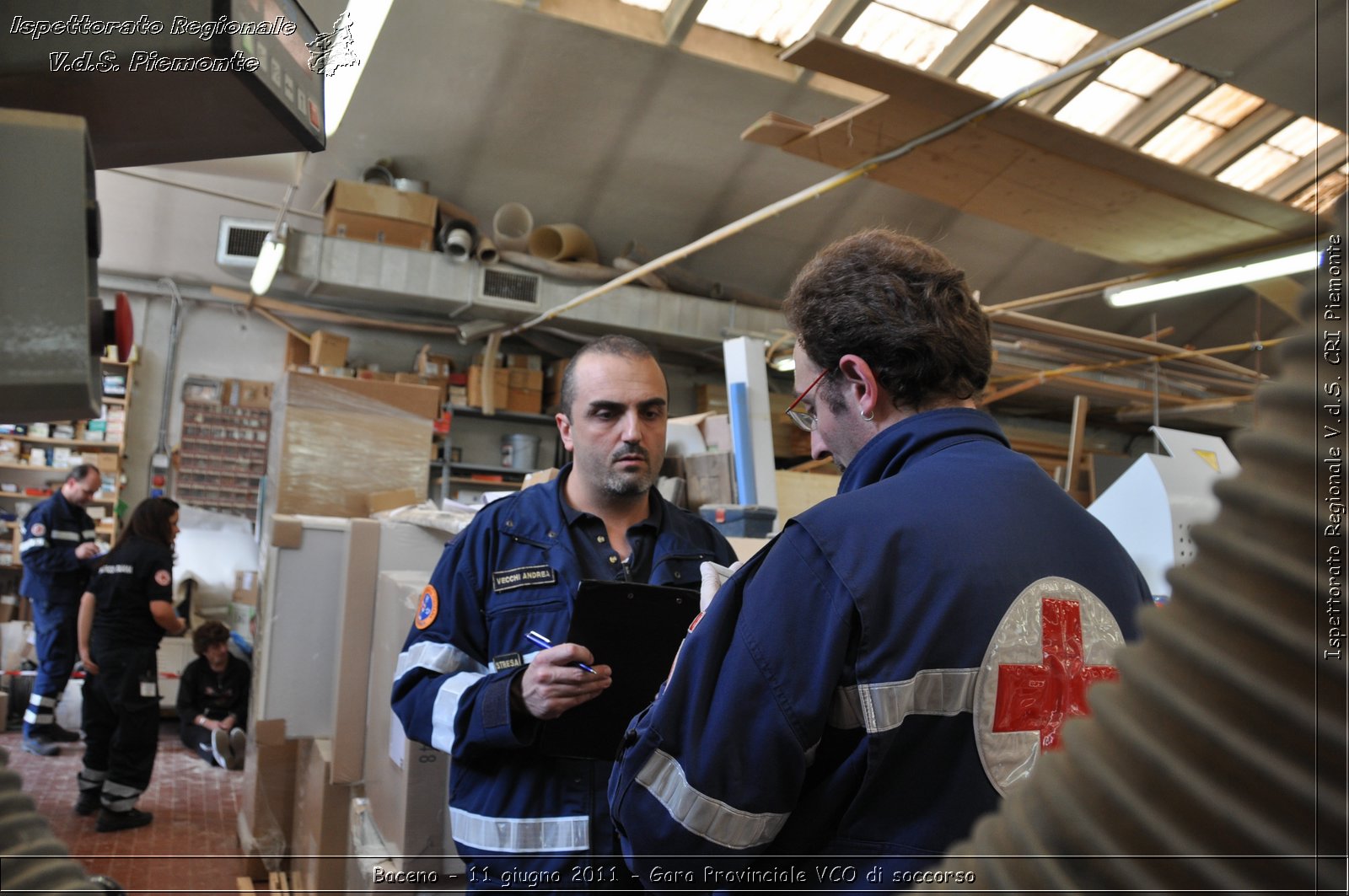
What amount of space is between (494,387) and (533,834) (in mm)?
7867

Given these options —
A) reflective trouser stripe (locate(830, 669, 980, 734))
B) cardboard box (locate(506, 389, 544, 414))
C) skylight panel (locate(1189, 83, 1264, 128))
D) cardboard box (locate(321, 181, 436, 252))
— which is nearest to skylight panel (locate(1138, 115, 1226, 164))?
skylight panel (locate(1189, 83, 1264, 128))

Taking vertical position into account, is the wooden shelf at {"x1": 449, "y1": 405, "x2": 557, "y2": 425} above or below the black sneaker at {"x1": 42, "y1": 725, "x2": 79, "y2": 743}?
above

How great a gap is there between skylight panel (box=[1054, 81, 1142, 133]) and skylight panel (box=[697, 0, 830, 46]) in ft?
9.68

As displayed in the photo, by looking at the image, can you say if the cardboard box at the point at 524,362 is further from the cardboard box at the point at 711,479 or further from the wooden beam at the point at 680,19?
the cardboard box at the point at 711,479

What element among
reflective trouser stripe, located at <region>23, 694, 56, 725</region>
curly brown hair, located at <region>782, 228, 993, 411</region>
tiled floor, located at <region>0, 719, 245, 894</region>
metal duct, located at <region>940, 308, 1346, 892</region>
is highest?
curly brown hair, located at <region>782, 228, 993, 411</region>

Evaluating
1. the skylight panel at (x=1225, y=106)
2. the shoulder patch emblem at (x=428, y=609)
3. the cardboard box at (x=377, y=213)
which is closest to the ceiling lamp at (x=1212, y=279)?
the skylight panel at (x=1225, y=106)

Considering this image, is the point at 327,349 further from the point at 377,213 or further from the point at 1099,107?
the point at 1099,107

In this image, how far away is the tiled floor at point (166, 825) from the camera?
4.03 meters

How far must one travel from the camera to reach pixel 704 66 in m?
7.91

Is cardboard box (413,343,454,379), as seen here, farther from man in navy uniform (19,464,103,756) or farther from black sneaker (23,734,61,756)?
black sneaker (23,734,61,756)

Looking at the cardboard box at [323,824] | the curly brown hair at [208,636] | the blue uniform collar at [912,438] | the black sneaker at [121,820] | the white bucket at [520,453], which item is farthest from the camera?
the white bucket at [520,453]

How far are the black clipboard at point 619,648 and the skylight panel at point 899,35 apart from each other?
731 cm

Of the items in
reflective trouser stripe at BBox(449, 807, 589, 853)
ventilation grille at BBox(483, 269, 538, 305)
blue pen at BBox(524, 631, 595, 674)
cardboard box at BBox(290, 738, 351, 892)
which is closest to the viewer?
reflective trouser stripe at BBox(449, 807, 589, 853)

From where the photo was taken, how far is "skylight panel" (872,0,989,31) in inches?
308
